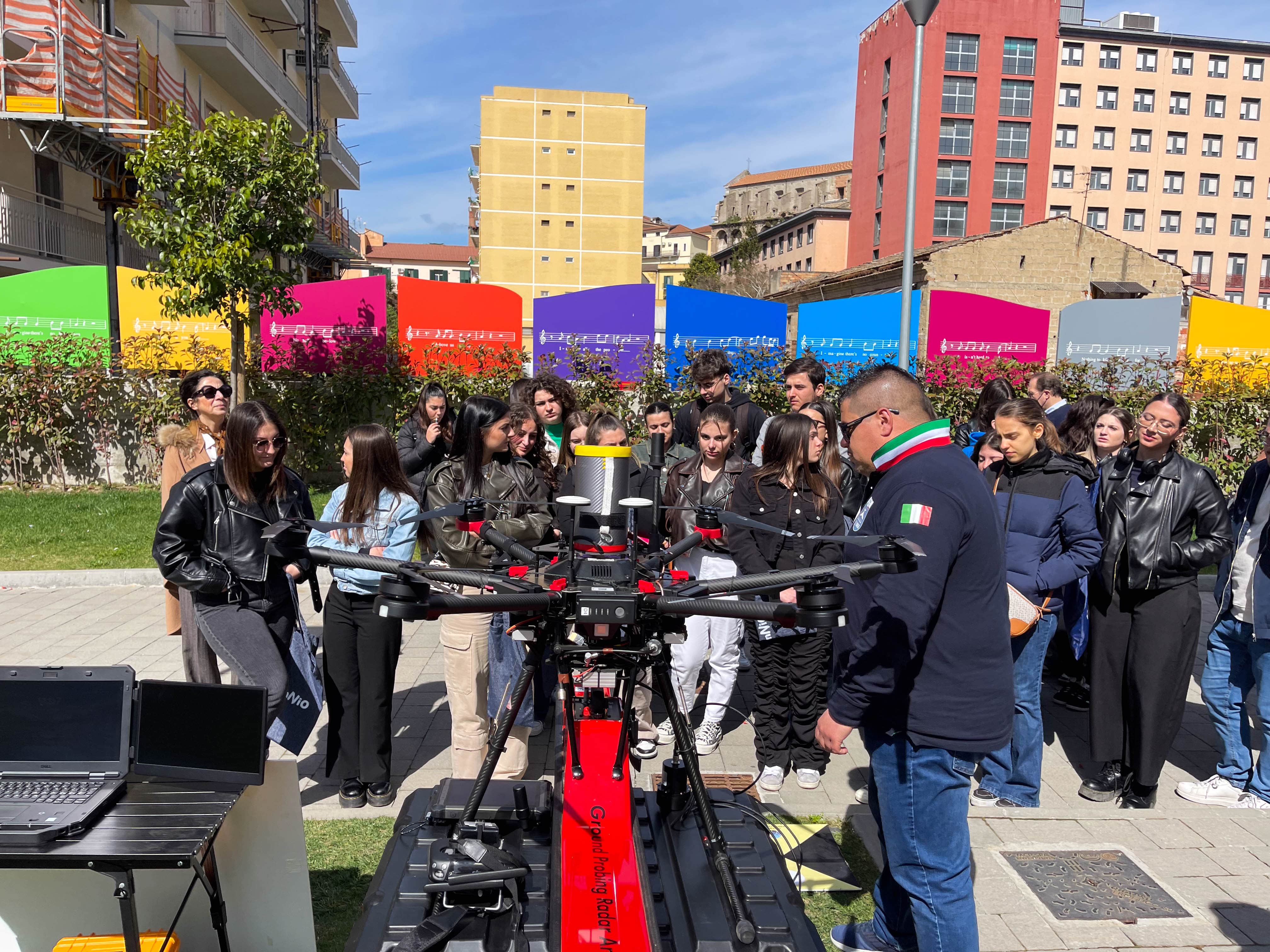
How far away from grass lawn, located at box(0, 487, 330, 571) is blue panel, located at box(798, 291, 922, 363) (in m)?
6.40

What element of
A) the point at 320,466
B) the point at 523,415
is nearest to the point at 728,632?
the point at 523,415

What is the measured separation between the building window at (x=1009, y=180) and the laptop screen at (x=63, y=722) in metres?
65.8

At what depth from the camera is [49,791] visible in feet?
8.27

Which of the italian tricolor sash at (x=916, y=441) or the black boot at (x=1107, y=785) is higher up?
the italian tricolor sash at (x=916, y=441)

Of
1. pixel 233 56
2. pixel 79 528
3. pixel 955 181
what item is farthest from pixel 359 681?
pixel 955 181

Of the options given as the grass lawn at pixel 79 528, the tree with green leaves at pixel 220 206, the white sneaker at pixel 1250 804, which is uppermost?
the tree with green leaves at pixel 220 206

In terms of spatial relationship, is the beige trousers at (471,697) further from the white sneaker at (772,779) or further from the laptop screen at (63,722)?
the laptop screen at (63,722)

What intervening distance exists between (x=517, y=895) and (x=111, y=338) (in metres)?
11.8

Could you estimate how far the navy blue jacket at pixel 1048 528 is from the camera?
4.35 meters

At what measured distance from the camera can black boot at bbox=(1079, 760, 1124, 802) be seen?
4.61m

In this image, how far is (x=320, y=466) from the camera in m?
12.1

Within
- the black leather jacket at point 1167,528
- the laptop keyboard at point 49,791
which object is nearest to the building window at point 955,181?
the black leather jacket at point 1167,528

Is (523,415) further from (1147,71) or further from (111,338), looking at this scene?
(1147,71)

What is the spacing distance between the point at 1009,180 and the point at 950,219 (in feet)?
15.4
